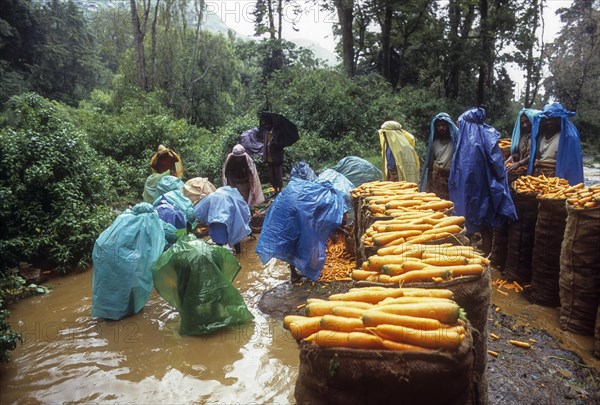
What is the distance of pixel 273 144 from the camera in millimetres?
8438

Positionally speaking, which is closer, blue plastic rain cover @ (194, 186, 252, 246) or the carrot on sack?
the carrot on sack

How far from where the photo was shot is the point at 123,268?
12.5ft

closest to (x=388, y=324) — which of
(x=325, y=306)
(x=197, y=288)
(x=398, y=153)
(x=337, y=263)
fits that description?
(x=325, y=306)

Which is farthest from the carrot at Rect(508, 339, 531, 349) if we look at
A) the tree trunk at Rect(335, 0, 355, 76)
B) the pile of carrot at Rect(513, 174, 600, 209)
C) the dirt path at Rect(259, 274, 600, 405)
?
the tree trunk at Rect(335, 0, 355, 76)

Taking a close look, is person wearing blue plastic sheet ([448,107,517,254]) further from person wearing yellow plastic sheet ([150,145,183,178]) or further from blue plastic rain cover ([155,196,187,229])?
person wearing yellow plastic sheet ([150,145,183,178])

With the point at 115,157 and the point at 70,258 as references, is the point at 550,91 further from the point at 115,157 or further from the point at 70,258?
the point at 70,258

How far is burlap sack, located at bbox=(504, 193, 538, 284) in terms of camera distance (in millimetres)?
4188

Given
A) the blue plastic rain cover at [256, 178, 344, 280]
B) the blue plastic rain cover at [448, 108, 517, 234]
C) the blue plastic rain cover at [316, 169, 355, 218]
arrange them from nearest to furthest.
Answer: the blue plastic rain cover at [256, 178, 344, 280], the blue plastic rain cover at [448, 108, 517, 234], the blue plastic rain cover at [316, 169, 355, 218]

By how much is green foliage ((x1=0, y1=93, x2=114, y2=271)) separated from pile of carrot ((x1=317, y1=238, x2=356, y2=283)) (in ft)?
11.9

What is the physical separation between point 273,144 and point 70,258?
450 centimetres

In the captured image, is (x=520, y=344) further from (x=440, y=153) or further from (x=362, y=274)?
(x=440, y=153)

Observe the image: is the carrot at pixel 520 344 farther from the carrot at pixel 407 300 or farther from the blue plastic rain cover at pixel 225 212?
the blue plastic rain cover at pixel 225 212

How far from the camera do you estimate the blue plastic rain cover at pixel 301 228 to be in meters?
4.32

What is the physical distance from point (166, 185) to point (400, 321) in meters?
6.03
